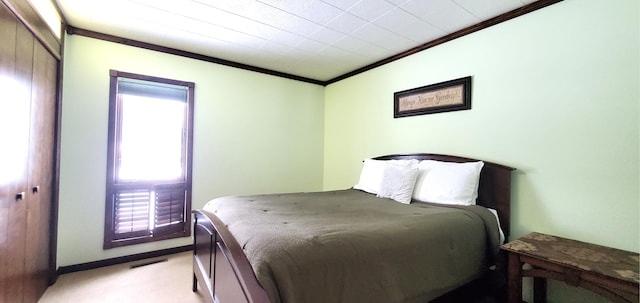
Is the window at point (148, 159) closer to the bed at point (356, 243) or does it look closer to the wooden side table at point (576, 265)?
the bed at point (356, 243)

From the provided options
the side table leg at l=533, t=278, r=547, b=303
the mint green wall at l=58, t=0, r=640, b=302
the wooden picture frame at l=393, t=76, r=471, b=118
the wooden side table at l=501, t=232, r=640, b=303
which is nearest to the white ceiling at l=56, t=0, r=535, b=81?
the mint green wall at l=58, t=0, r=640, b=302

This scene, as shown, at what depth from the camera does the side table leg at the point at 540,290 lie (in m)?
2.00

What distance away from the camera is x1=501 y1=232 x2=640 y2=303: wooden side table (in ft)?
4.43

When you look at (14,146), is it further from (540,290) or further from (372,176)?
(540,290)

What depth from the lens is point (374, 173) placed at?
3.02 metres

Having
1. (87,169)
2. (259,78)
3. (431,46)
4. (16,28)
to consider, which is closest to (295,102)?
(259,78)

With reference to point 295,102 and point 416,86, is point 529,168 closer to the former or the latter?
point 416,86

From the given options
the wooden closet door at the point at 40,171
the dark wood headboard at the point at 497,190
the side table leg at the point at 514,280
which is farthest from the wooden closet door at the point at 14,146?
the dark wood headboard at the point at 497,190

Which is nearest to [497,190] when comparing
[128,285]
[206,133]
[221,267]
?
[221,267]

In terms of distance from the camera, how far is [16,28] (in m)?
1.60

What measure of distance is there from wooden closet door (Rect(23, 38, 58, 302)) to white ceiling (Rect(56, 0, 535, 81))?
67cm

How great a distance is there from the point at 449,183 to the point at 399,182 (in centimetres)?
44

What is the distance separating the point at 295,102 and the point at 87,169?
8.59 ft

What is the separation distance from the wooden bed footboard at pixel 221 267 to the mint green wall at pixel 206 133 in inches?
53.8
